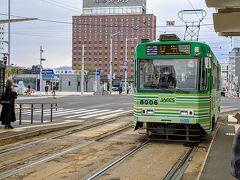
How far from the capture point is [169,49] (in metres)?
14.2

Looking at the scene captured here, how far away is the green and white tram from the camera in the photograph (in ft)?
44.9

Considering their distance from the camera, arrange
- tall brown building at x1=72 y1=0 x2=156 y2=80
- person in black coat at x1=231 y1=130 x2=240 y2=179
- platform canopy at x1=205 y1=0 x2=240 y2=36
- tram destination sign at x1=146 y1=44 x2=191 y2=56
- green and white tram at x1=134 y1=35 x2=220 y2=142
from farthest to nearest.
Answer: tall brown building at x1=72 y1=0 x2=156 y2=80 → platform canopy at x1=205 y1=0 x2=240 y2=36 → tram destination sign at x1=146 y1=44 x2=191 y2=56 → green and white tram at x1=134 y1=35 x2=220 y2=142 → person in black coat at x1=231 y1=130 x2=240 y2=179

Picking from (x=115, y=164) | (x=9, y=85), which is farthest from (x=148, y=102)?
(x=9, y=85)

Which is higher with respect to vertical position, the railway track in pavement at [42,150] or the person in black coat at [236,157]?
the person in black coat at [236,157]

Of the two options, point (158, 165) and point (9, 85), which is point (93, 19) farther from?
point (158, 165)

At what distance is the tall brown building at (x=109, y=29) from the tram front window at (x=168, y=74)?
2413cm

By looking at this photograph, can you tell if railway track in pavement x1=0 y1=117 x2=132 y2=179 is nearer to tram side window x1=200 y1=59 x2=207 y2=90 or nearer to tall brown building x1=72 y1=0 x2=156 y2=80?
tram side window x1=200 y1=59 x2=207 y2=90

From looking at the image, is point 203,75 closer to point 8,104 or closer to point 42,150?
point 42,150

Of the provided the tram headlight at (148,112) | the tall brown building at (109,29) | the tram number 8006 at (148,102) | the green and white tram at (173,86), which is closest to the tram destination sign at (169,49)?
the green and white tram at (173,86)

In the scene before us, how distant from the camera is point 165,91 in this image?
1391 centimetres

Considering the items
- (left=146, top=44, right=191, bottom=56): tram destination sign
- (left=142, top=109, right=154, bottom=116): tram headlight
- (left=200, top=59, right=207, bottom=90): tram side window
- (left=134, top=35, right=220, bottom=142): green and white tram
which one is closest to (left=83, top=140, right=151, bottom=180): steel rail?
(left=142, top=109, right=154, bottom=116): tram headlight

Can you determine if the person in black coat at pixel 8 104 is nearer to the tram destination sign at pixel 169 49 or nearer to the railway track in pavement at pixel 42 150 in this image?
the railway track in pavement at pixel 42 150

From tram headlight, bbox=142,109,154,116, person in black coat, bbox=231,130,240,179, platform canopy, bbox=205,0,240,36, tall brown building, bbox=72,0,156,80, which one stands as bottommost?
tram headlight, bbox=142,109,154,116

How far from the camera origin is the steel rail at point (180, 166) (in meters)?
9.28
